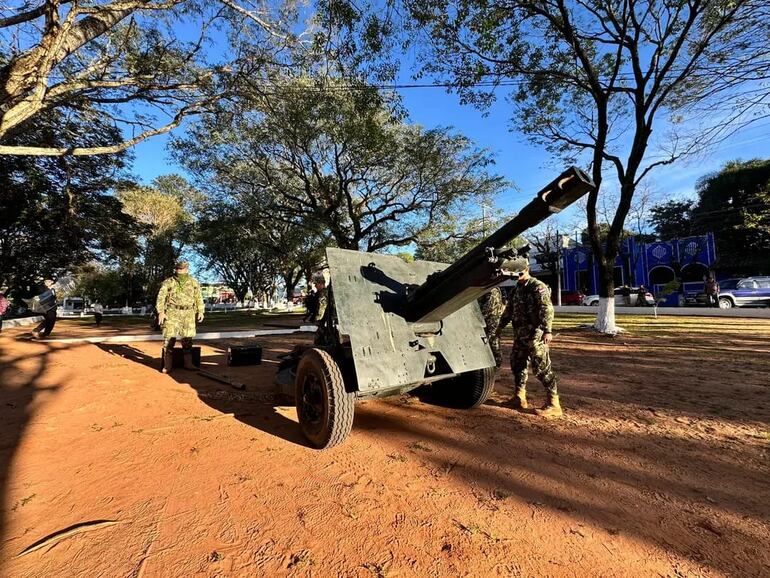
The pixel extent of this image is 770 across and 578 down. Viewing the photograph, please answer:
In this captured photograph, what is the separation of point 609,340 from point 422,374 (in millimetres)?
8454

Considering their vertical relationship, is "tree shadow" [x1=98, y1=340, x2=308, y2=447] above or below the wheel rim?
below

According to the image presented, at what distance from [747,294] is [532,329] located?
23258 millimetres

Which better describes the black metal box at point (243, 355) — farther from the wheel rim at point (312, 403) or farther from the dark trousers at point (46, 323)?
the dark trousers at point (46, 323)

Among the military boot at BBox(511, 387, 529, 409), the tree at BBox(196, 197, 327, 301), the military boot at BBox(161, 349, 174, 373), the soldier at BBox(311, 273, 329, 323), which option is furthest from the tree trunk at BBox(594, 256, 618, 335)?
the tree at BBox(196, 197, 327, 301)

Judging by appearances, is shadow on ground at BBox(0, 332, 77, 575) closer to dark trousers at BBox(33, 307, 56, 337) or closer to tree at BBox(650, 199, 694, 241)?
dark trousers at BBox(33, 307, 56, 337)

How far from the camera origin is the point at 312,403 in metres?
3.58

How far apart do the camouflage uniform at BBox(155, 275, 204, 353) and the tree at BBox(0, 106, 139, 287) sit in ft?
28.2

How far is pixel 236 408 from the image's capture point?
4504 mm

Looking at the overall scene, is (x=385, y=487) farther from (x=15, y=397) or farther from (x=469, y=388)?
(x=15, y=397)

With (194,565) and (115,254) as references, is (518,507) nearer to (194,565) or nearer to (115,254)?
(194,565)

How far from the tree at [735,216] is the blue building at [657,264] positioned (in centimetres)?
270

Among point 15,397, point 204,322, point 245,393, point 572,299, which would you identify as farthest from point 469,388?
point 572,299

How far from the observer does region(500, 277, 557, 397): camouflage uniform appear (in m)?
4.25

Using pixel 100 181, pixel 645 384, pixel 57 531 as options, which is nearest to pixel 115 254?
pixel 100 181
